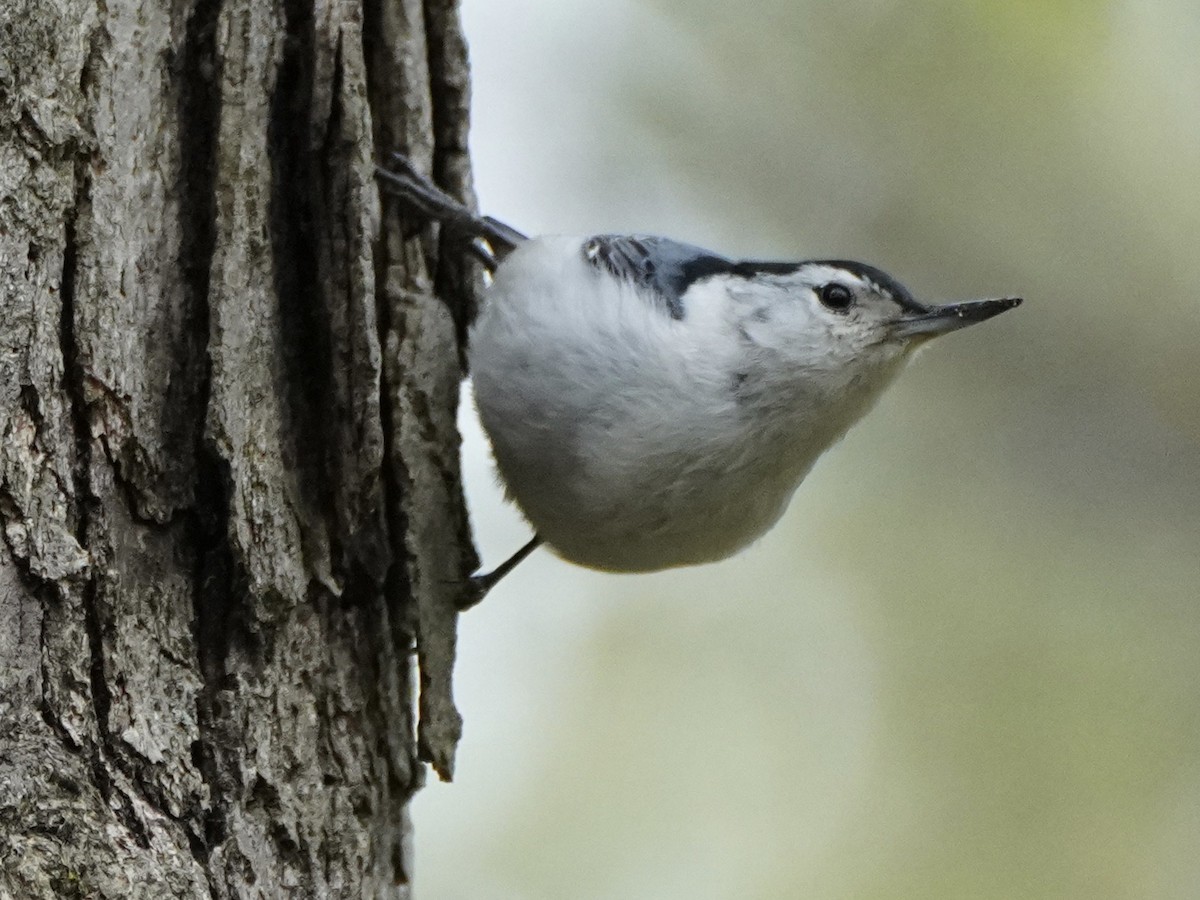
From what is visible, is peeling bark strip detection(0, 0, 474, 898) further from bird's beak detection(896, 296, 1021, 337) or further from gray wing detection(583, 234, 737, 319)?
bird's beak detection(896, 296, 1021, 337)

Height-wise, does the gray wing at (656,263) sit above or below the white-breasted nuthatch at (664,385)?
above

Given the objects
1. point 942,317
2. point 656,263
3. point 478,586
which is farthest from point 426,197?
point 942,317

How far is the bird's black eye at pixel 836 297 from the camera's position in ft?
7.08

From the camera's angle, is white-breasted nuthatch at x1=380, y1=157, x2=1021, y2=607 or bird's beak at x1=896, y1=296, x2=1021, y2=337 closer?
white-breasted nuthatch at x1=380, y1=157, x2=1021, y2=607

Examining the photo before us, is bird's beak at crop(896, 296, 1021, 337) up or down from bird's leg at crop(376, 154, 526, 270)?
down

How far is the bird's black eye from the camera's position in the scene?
2158mm

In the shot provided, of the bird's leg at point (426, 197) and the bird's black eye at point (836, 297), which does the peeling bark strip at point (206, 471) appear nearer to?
the bird's leg at point (426, 197)

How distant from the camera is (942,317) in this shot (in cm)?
212

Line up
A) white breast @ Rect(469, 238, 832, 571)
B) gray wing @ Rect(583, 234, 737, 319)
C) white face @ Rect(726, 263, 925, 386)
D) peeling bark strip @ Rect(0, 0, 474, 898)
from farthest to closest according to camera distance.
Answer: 1. gray wing @ Rect(583, 234, 737, 319)
2. white face @ Rect(726, 263, 925, 386)
3. white breast @ Rect(469, 238, 832, 571)
4. peeling bark strip @ Rect(0, 0, 474, 898)

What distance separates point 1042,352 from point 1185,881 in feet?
5.07

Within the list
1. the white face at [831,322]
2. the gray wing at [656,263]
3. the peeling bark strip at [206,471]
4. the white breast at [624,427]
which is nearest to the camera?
the peeling bark strip at [206,471]

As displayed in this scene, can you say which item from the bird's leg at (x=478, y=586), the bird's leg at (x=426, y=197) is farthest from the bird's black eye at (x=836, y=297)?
the bird's leg at (x=478, y=586)

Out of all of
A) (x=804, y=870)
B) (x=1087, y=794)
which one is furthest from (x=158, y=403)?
(x=1087, y=794)

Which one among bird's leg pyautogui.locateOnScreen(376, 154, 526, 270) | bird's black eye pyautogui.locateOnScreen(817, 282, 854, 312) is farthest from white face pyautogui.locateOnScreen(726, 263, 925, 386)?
bird's leg pyautogui.locateOnScreen(376, 154, 526, 270)
